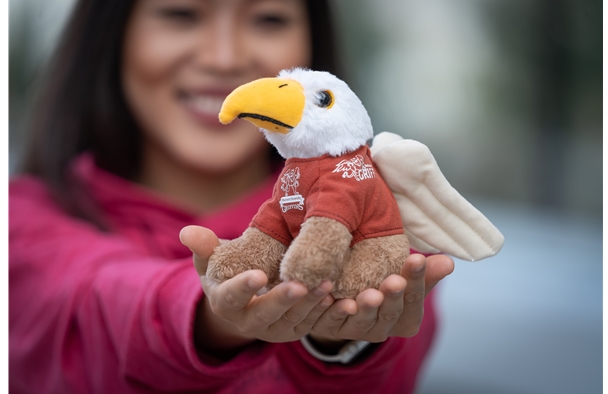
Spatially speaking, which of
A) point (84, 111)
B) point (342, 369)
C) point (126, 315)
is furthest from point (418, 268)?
point (84, 111)

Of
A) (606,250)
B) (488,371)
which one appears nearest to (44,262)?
(606,250)

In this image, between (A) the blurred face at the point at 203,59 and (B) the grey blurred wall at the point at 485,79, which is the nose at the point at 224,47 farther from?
(B) the grey blurred wall at the point at 485,79

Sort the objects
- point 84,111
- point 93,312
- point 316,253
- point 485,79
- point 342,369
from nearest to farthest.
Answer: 1. point 316,253
2. point 342,369
3. point 93,312
4. point 84,111
5. point 485,79

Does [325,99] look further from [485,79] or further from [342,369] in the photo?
[485,79]

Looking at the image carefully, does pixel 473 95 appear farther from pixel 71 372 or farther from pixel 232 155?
pixel 71 372

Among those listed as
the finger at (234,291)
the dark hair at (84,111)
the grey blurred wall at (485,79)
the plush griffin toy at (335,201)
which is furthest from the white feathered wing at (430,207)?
the dark hair at (84,111)

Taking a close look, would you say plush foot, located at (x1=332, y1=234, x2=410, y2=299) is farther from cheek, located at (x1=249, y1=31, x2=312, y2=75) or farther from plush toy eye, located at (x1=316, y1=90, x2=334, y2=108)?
cheek, located at (x1=249, y1=31, x2=312, y2=75)

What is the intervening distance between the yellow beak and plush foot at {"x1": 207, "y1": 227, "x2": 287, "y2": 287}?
0.21 feet

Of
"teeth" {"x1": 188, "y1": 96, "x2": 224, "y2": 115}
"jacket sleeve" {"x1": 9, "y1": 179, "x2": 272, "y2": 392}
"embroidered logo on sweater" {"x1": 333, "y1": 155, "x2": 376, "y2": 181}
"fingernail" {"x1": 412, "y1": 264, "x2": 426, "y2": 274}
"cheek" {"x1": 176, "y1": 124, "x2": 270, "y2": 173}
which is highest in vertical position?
"embroidered logo on sweater" {"x1": 333, "y1": 155, "x2": 376, "y2": 181}

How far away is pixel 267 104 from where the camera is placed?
10.4 inches

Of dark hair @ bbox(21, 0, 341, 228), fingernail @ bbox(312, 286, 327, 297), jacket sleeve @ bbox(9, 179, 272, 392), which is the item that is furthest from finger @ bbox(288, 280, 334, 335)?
dark hair @ bbox(21, 0, 341, 228)

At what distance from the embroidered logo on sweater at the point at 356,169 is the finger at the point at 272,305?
7cm

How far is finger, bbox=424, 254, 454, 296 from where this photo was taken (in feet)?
0.95

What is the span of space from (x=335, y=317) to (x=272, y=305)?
37 millimetres
